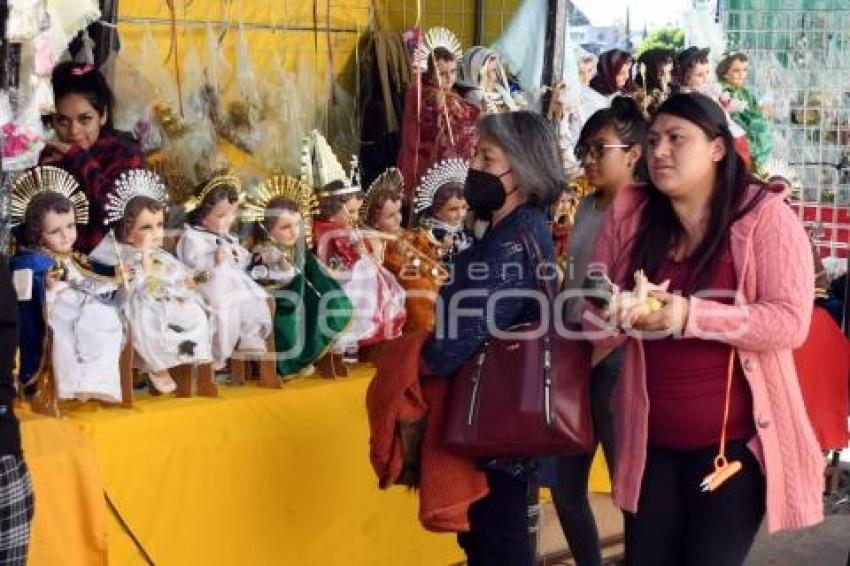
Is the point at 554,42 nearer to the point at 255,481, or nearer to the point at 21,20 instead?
the point at 255,481

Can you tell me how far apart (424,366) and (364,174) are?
289 cm

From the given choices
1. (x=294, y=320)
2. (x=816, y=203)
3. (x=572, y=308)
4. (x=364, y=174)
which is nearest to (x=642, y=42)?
(x=816, y=203)

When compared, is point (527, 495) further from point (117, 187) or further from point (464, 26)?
point (464, 26)

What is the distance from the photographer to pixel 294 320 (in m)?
4.82

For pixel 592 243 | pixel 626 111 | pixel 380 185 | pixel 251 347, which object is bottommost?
pixel 251 347

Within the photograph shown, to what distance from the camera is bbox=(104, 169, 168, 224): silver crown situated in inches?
172

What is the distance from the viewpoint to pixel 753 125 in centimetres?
773

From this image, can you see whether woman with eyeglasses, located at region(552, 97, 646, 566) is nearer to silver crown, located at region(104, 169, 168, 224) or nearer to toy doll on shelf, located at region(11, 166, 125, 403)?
silver crown, located at region(104, 169, 168, 224)

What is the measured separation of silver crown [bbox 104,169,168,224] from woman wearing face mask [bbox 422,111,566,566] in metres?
1.03

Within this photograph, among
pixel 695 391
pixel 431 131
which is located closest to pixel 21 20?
pixel 695 391

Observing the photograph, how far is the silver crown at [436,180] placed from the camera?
17.7 feet

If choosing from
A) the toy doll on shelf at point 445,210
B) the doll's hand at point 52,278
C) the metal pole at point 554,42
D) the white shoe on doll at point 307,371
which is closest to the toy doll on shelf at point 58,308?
the doll's hand at point 52,278

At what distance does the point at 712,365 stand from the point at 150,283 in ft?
5.75

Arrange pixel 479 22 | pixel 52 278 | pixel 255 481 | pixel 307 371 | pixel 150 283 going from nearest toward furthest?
pixel 52 278 → pixel 150 283 → pixel 255 481 → pixel 307 371 → pixel 479 22
